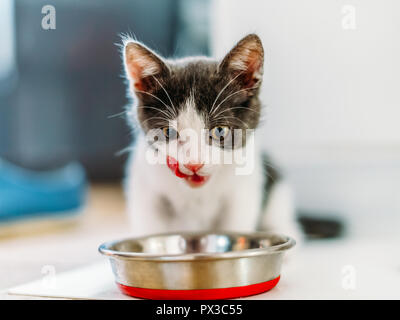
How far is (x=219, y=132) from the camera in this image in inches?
38.4

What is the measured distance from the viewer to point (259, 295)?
0.87m

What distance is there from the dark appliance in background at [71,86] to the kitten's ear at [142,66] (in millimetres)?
2219

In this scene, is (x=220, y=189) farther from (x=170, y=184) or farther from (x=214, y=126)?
(x=214, y=126)

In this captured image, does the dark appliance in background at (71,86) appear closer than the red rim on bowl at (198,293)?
No

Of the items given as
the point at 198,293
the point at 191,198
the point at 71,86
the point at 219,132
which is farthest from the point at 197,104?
the point at 71,86

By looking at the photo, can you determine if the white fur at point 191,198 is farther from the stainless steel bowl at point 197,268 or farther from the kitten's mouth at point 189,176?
the stainless steel bowl at point 197,268

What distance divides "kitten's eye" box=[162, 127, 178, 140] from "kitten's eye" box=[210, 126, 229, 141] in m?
0.08

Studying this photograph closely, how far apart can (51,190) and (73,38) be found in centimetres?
178

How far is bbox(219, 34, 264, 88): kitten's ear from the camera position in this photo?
95 centimetres

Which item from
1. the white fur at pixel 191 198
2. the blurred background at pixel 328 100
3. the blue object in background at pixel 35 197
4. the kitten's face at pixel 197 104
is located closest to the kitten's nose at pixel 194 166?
the kitten's face at pixel 197 104

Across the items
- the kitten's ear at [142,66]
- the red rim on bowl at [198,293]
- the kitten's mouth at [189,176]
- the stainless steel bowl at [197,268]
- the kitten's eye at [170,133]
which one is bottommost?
the red rim on bowl at [198,293]

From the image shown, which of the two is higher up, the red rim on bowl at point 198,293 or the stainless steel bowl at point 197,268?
the stainless steel bowl at point 197,268

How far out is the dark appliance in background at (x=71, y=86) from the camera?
330 cm

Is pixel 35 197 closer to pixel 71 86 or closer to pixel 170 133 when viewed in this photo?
pixel 170 133
